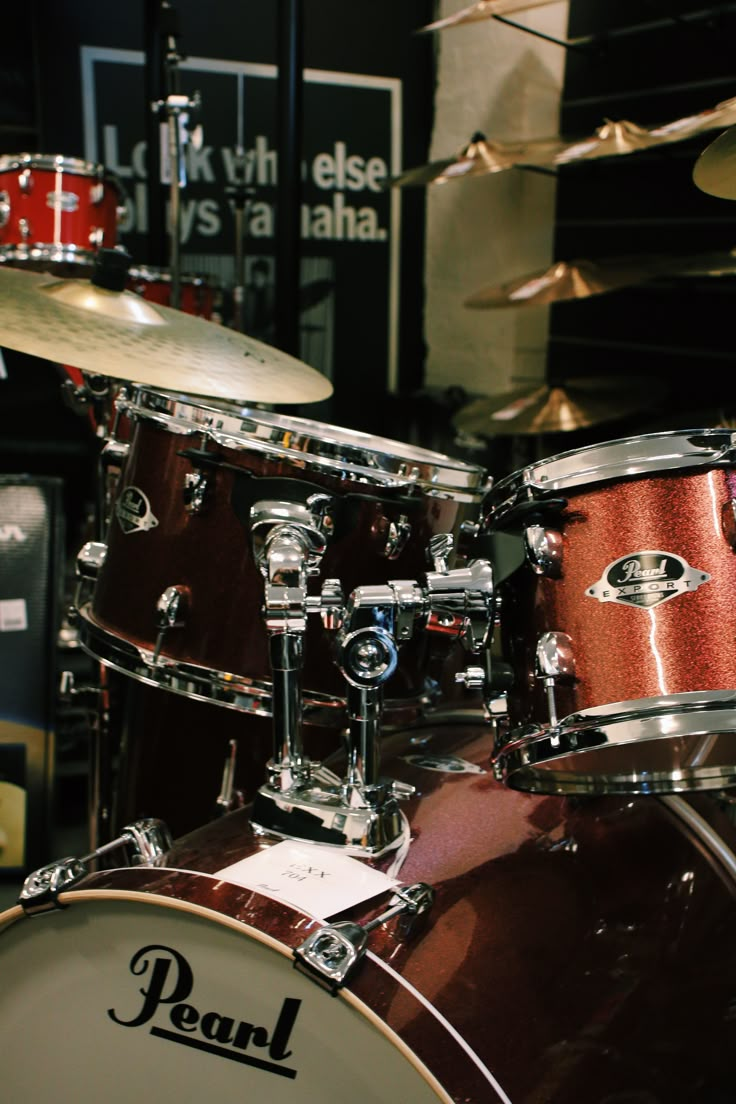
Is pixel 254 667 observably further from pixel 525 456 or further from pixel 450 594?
pixel 525 456

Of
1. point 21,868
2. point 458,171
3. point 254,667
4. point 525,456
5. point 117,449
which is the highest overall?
point 458,171

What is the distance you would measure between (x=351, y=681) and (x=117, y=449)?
70cm

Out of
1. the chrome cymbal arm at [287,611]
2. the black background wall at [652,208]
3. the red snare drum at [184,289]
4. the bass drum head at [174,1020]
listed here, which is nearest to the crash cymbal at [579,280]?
Result: the black background wall at [652,208]

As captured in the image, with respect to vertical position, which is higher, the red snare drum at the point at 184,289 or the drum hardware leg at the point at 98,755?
the red snare drum at the point at 184,289

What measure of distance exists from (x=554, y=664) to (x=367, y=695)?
0.63 feet

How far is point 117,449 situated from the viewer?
1.54 meters

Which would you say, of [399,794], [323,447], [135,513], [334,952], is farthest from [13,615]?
[334,952]

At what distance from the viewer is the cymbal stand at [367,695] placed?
1.01 m

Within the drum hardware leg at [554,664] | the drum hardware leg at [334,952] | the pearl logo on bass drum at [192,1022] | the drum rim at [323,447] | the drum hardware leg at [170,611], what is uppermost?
the drum rim at [323,447]

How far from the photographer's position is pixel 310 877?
0.94 metres

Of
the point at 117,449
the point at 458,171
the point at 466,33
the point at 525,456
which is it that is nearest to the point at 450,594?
the point at 117,449

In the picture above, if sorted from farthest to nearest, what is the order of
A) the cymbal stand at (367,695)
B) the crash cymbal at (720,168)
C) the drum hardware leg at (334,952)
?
1. the crash cymbal at (720,168)
2. the cymbal stand at (367,695)
3. the drum hardware leg at (334,952)

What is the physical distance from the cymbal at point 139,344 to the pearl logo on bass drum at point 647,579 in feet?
1.98

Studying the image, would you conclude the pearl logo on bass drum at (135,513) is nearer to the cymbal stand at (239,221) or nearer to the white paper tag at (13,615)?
the white paper tag at (13,615)
